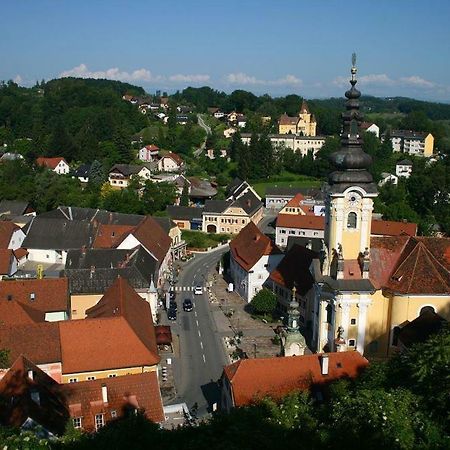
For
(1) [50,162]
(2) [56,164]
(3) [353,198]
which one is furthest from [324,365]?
(1) [50,162]

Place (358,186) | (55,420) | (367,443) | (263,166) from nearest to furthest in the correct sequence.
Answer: (367,443) < (55,420) < (358,186) < (263,166)

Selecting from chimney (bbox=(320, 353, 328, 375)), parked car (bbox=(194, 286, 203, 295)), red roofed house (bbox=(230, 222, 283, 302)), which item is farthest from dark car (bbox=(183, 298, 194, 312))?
chimney (bbox=(320, 353, 328, 375))

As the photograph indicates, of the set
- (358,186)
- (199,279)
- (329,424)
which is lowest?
(199,279)

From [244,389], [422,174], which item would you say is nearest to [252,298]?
[244,389]

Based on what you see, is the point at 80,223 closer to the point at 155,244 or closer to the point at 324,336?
the point at 155,244

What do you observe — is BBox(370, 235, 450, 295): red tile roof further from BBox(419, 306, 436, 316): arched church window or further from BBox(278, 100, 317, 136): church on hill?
BBox(278, 100, 317, 136): church on hill

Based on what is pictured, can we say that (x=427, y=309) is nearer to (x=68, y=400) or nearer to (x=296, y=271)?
(x=296, y=271)
